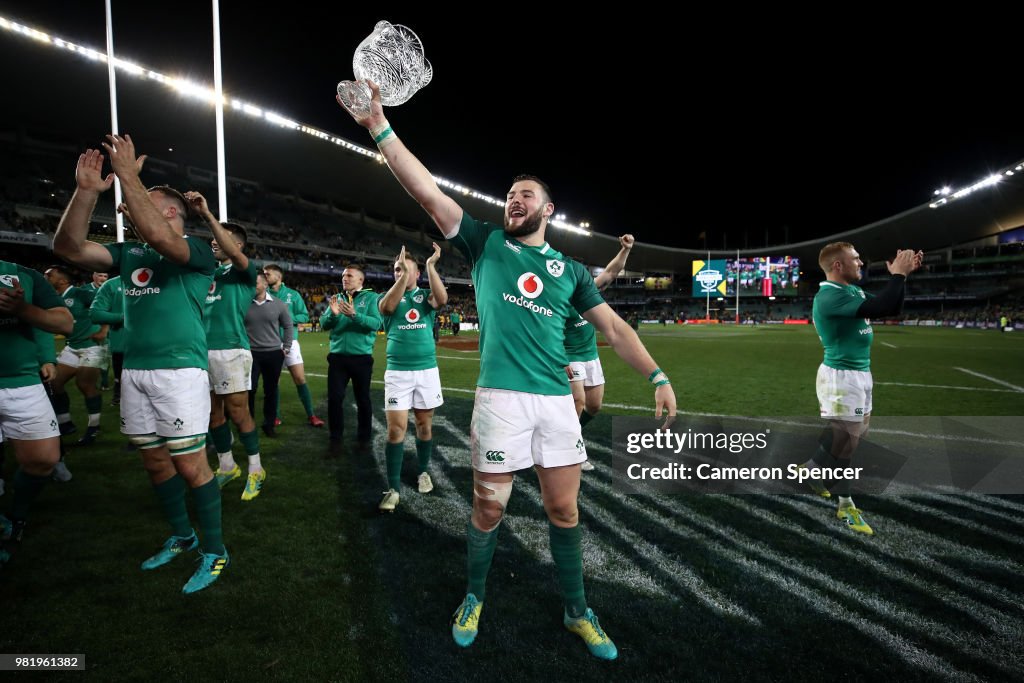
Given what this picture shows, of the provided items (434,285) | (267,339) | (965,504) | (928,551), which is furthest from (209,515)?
(965,504)

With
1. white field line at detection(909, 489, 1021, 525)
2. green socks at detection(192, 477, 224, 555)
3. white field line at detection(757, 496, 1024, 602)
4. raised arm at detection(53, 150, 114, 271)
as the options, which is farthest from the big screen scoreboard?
raised arm at detection(53, 150, 114, 271)

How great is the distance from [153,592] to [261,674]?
1.21m

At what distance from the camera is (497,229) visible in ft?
8.95

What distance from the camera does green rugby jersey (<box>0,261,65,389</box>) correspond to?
128 inches

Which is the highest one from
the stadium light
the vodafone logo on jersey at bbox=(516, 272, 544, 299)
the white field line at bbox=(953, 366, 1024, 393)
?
the stadium light

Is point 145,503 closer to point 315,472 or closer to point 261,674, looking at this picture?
point 315,472

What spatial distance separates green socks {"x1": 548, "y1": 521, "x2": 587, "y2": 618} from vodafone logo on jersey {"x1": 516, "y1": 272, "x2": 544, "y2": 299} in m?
1.30

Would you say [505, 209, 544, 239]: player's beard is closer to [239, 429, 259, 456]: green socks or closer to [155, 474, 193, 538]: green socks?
[155, 474, 193, 538]: green socks

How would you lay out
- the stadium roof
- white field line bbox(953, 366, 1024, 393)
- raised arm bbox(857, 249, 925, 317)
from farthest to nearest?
the stadium roof < white field line bbox(953, 366, 1024, 393) < raised arm bbox(857, 249, 925, 317)

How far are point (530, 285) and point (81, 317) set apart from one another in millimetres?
6559

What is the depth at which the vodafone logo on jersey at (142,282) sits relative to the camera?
3.05 m

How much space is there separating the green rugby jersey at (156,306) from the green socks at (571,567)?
8.82 ft

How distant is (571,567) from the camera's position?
2.56 m

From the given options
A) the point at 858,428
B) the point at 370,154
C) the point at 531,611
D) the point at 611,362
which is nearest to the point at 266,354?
the point at 531,611
